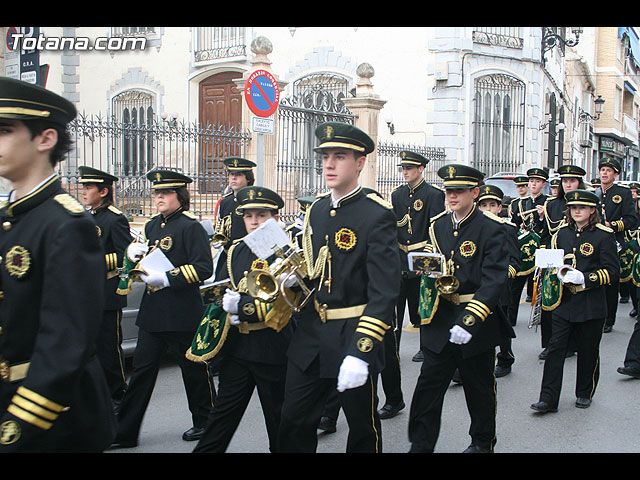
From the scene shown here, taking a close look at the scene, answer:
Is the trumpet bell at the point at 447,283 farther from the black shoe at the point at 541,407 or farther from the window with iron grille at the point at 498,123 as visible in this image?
the window with iron grille at the point at 498,123

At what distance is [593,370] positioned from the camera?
645cm

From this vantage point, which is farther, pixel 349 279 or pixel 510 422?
pixel 510 422

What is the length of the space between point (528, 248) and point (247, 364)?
6016mm

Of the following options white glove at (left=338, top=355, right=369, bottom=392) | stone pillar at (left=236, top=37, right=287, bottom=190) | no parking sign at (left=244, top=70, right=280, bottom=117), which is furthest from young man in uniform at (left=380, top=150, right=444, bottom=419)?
stone pillar at (left=236, top=37, right=287, bottom=190)

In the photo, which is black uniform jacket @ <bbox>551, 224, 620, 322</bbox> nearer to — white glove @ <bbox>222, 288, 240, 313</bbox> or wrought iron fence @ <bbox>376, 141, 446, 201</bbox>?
white glove @ <bbox>222, 288, 240, 313</bbox>

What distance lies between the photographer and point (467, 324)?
14.9 ft

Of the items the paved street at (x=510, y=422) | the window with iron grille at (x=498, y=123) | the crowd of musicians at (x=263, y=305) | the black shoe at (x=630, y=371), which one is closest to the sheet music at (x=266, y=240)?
the crowd of musicians at (x=263, y=305)

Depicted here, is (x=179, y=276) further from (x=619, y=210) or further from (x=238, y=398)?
(x=619, y=210)

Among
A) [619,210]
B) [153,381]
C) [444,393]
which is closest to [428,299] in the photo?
[444,393]

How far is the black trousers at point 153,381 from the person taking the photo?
17.0 feet

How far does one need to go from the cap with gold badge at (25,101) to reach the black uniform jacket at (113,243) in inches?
130

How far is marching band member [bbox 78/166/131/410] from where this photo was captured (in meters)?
5.68
